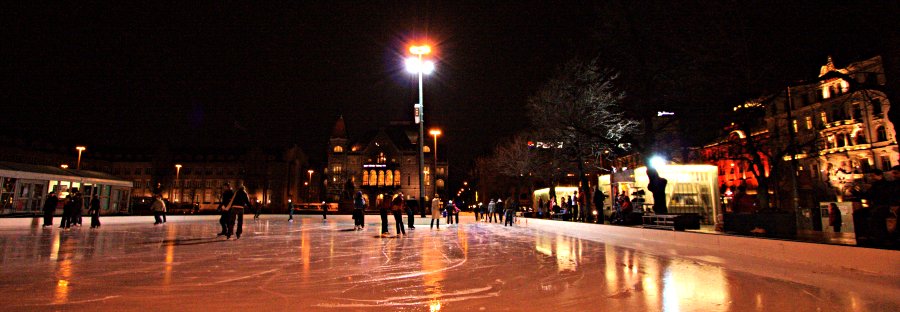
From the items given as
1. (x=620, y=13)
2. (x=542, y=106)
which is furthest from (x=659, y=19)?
(x=542, y=106)

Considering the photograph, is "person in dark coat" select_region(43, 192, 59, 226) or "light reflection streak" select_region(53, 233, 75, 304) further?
"person in dark coat" select_region(43, 192, 59, 226)

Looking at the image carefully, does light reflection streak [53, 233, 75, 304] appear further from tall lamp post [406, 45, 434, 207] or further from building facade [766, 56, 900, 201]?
building facade [766, 56, 900, 201]

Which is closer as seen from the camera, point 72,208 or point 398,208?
point 398,208

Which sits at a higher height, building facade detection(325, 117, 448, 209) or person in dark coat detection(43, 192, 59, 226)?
building facade detection(325, 117, 448, 209)

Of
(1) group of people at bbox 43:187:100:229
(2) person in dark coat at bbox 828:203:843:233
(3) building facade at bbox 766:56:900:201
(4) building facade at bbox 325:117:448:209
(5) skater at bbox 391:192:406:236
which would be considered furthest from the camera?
(4) building facade at bbox 325:117:448:209

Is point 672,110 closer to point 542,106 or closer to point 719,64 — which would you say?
point 719,64

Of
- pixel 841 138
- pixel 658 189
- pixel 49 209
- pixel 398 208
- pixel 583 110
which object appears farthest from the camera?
pixel 841 138

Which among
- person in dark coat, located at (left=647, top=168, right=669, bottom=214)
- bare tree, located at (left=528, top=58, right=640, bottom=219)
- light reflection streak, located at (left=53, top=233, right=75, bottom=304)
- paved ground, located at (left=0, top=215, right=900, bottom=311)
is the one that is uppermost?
bare tree, located at (left=528, top=58, right=640, bottom=219)

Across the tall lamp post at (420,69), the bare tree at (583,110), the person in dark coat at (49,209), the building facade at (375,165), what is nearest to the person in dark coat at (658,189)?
the bare tree at (583,110)

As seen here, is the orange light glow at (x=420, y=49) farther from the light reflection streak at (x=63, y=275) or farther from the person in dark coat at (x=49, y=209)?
the person in dark coat at (x=49, y=209)

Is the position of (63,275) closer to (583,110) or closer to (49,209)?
(49,209)

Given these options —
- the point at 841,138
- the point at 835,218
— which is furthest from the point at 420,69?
the point at 841,138

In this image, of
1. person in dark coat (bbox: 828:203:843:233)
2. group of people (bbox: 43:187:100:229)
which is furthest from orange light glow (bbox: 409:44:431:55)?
person in dark coat (bbox: 828:203:843:233)

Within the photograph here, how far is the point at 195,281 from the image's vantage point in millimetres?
5094
